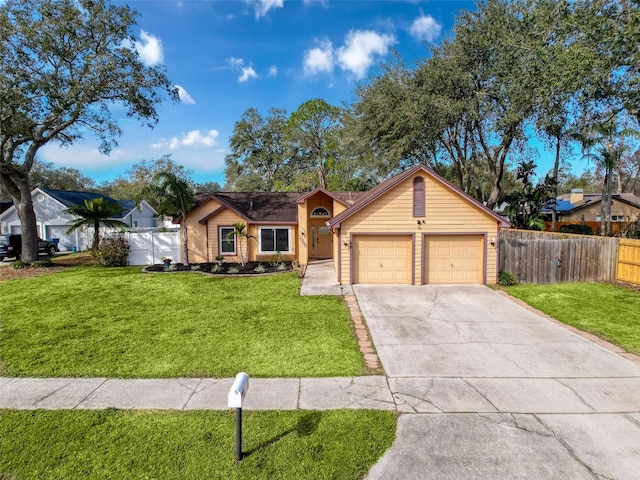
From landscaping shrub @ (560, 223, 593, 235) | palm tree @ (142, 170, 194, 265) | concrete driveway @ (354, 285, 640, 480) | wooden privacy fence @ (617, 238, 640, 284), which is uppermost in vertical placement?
palm tree @ (142, 170, 194, 265)

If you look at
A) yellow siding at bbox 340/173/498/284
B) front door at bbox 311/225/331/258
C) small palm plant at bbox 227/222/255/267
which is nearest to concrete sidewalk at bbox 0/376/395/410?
yellow siding at bbox 340/173/498/284

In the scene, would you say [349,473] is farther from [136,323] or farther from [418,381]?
[136,323]

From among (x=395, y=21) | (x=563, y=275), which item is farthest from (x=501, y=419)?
(x=395, y=21)

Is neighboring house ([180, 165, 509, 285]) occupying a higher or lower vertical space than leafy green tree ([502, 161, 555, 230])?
lower

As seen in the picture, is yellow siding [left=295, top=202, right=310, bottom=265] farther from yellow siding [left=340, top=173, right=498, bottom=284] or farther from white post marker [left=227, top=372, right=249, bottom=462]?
white post marker [left=227, top=372, right=249, bottom=462]

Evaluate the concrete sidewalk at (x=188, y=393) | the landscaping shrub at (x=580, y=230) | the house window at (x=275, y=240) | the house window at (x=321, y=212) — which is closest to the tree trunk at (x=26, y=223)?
the house window at (x=275, y=240)

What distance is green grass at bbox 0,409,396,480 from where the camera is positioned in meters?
3.61

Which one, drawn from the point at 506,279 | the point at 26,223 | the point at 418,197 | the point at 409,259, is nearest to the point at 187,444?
the point at 409,259

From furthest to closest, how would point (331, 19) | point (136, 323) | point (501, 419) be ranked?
point (331, 19) → point (136, 323) → point (501, 419)

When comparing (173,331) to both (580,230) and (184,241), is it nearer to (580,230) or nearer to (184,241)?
(184,241)

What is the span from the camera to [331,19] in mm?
14938

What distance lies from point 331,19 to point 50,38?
1335 cm

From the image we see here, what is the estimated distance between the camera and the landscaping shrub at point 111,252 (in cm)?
1775

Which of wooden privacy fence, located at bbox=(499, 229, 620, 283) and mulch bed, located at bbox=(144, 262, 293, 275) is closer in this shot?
wooden privacy fence, located at bbox=(499, 229, 620, 283)
